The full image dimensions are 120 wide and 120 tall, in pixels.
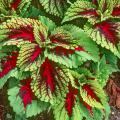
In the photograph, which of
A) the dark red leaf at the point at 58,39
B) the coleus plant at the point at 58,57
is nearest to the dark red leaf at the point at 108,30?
the coleus plant at the point at 58,57

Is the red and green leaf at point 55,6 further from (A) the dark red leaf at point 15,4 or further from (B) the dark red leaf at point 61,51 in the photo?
(B) the dark red leaf at point 61,51

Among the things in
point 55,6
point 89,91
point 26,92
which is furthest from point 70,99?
point 55,6

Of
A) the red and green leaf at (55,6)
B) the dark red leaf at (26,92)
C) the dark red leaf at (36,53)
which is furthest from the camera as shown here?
the red and green leaf at (55,6)

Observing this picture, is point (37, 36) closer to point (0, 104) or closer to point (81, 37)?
point (81, 37)

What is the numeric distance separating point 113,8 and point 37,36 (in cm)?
43

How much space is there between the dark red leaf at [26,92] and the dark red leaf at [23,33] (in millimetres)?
206

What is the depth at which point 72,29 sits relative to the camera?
180 centimetres

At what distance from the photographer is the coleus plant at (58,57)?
168cm

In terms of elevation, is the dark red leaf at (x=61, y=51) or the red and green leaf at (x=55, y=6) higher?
the red and green leaf at (x=55, y=6)

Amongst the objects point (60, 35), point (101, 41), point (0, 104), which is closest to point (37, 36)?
point (60, 35)

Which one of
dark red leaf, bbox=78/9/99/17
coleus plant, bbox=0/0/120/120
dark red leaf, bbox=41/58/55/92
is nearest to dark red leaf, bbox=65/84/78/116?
coleus plant, bbox=0/0/120/120

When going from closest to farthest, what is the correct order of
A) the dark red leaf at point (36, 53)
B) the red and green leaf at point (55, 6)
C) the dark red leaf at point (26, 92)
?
the dark red leaf at point (36, 53), the dark red leaf at point (26, 92), the red and green leaf at point (55, 6)

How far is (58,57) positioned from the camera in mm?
1649

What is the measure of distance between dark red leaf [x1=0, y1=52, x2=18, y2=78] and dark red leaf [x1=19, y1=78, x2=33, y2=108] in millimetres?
97
